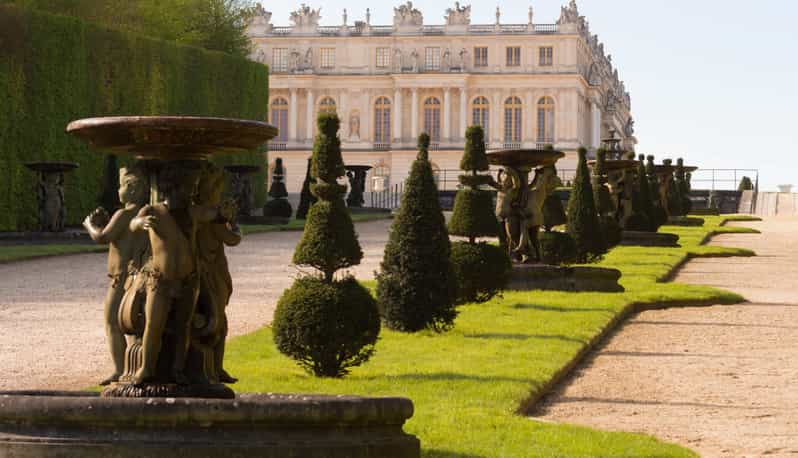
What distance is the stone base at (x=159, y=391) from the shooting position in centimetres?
600

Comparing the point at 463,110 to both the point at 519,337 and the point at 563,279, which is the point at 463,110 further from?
the point at 519,337

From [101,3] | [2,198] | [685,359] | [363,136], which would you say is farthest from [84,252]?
[363,136]

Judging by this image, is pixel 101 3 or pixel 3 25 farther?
pixel 101 3

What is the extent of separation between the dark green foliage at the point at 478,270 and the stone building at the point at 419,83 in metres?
62.5

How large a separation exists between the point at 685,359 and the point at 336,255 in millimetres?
3345

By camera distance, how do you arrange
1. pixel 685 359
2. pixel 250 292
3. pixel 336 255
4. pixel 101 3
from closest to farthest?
pixel 336 255 < pixel 685 359 < pixel 250 292 < pixel 101 3

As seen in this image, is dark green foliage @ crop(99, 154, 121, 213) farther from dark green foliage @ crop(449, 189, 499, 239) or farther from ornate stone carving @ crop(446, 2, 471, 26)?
ornate stone carving @ crop(446, 2, 471, 26)

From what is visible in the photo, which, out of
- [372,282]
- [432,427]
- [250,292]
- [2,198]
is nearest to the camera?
[432,427]

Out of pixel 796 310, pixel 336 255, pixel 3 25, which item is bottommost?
pixel 796 310

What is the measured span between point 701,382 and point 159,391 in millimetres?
4763

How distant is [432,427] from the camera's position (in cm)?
713

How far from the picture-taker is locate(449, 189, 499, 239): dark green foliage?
533 inches

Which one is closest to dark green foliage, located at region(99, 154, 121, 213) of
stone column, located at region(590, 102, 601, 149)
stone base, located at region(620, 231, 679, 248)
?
stone base, located at region(620, 231, 679, 248)

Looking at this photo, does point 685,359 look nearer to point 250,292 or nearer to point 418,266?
point 418,266
